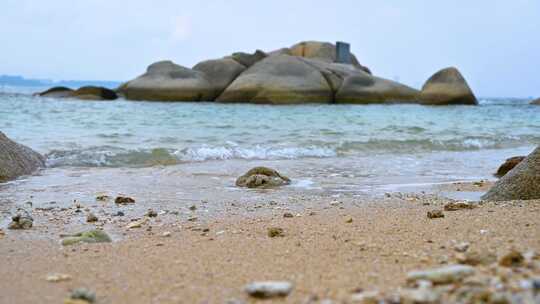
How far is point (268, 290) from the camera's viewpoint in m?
2.04

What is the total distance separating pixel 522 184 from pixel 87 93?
31321 millimetres

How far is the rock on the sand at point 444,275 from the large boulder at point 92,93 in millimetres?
32330

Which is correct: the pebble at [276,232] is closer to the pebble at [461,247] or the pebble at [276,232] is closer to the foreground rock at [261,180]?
the pebble at [461,247]

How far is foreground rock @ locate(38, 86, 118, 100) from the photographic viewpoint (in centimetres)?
3306

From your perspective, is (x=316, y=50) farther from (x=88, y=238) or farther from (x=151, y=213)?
(x=88, y=238)

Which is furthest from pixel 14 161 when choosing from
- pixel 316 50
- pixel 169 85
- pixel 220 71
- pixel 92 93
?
pixel 316 50

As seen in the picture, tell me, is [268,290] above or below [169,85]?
below

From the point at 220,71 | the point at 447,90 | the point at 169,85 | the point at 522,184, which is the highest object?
the point at 220,71

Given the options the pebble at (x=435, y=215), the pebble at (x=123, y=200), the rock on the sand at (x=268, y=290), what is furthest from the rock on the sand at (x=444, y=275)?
the pebble at (x=123, y=200)

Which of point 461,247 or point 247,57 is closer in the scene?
point 461,247

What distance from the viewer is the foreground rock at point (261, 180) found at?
19.7ft

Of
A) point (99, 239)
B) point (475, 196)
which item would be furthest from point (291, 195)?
point (99, 239)

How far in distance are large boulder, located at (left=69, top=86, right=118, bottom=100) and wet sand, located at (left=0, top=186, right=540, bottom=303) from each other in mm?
29784

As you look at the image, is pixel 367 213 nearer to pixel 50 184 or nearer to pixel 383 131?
pixel 50 184
